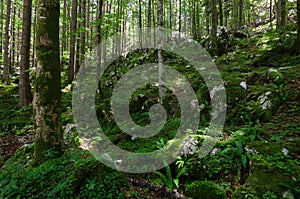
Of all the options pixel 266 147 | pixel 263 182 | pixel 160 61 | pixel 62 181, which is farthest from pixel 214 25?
pixel 62 181

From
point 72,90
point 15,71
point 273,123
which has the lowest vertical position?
point 273,123

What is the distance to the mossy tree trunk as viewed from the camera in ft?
15.4

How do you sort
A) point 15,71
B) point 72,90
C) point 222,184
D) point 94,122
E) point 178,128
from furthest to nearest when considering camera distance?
1. point 15,71
2. point 72,90
3. point 94,122
4. point 178,128
5. point 222,184

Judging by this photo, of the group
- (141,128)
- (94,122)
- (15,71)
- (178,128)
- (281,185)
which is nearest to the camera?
(281,185)

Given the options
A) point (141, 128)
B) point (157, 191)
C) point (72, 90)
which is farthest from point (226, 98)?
point (72, 90)

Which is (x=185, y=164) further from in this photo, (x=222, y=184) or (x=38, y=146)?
(x=38, y=146)

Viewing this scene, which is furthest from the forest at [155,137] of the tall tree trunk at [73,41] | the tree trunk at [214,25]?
the tree trunk at [214,25]

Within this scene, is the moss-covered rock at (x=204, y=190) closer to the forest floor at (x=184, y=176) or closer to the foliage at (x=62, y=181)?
the forest floor at (x=184, y=176)

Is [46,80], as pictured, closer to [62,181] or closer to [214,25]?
[62,181]

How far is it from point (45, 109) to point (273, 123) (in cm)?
613

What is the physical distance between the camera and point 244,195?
3625mm

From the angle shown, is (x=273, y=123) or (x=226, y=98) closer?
(x=273, y=123)

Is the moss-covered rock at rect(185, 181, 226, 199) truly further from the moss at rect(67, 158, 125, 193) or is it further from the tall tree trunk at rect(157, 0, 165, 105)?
the tall tree trunk at rect(157, 0, 165, 105)

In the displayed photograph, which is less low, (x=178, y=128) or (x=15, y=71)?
(x=15, y=71)
